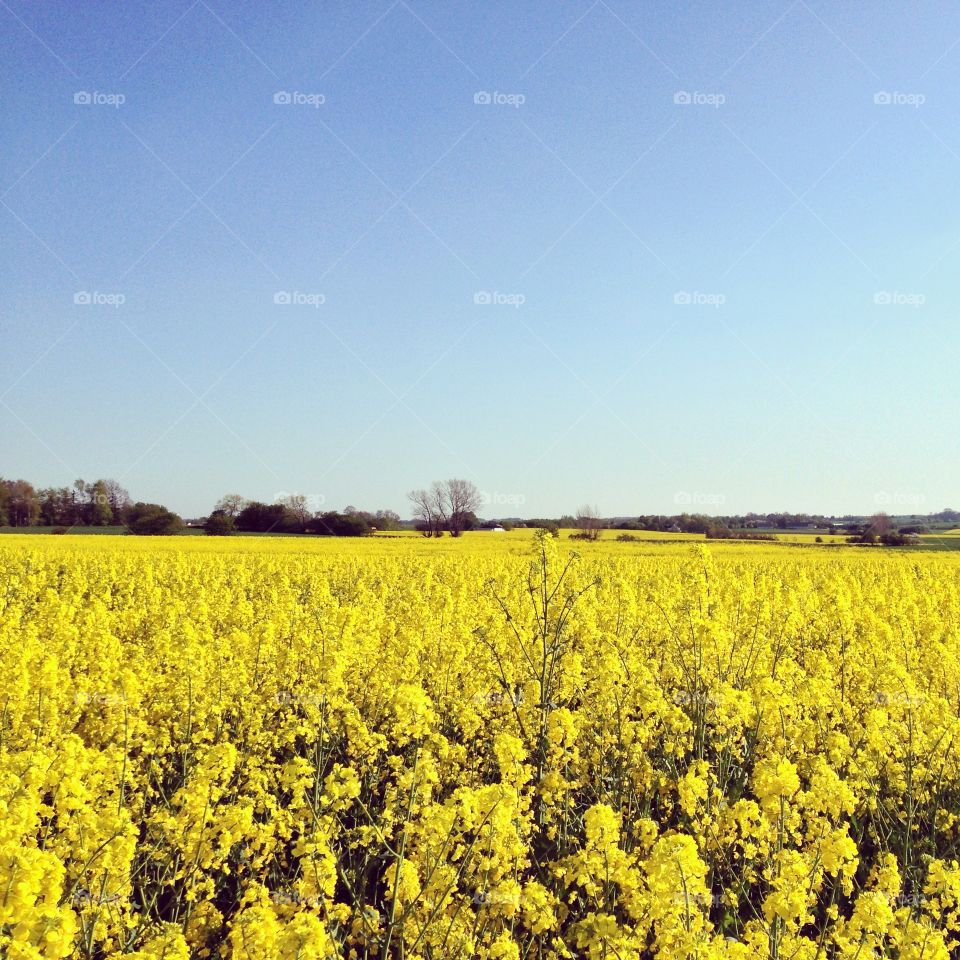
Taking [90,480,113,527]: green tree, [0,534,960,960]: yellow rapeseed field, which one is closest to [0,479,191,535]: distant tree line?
[90,480,113,527]: green tree

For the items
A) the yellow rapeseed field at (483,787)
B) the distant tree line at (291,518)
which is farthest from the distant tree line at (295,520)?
the yellow rapeseed field at (483,787)

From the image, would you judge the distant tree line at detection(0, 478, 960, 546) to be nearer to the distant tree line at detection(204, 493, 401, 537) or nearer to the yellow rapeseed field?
the distant tree line at detection(204, 493, 401, 537)

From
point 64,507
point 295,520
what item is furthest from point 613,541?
point 64,507

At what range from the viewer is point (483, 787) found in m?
3.49

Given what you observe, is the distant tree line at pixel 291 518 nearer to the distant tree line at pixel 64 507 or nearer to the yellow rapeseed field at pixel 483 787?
the distant tree line at pixel 64 507

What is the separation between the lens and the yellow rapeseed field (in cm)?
307

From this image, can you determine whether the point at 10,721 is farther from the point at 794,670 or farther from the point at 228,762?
the point at 794,670

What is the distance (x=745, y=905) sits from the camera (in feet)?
15.7

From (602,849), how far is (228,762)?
2.07 metres

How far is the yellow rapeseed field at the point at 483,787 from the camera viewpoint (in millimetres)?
3066

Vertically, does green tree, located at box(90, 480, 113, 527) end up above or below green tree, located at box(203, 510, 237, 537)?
above

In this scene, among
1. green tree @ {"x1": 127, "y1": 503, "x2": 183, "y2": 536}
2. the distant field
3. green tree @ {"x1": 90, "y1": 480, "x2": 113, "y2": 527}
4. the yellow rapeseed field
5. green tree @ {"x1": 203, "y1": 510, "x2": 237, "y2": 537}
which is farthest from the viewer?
green tree @ {"x1": 90, "y1": 480, "x2": 113, "y2": 527}

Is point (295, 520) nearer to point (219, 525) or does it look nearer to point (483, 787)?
point (219, 525)

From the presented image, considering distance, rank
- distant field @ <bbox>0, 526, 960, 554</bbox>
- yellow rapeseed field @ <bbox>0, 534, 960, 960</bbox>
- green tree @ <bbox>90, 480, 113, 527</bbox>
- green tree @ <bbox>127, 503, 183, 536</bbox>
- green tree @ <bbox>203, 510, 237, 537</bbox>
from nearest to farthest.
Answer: yellow rapeseed field @ <bbox>0, 534, 960, 960</bbox> → distant field @ <bbox>0, 526, 960, 554</bbox> → green tree @ <bbox>127, 503, 183, 536</bbox> → green tree @ <bbox>203, 510, 237, 537</bbox> → green tree @ <bbox>90, 480, 113, 527</bbox>
